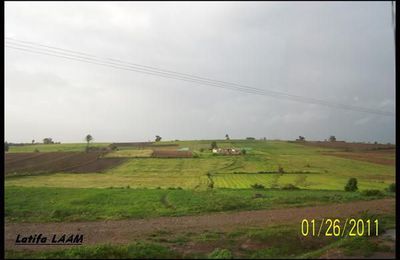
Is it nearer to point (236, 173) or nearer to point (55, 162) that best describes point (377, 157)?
point (236, 173)

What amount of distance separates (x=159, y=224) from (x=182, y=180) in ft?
75.2

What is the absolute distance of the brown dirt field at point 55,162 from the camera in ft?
151

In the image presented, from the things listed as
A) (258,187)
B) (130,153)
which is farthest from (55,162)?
(258,187)

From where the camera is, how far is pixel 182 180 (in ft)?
131

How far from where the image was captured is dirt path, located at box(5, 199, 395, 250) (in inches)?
573

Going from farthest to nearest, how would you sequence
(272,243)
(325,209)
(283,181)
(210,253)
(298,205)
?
(283,181) < (298,205) < (325,209) < (272,243) < (210,253)

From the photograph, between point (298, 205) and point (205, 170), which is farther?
point (205, 170)

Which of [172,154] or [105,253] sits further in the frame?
[172,154]

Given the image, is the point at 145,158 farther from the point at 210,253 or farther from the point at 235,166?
the point at 210,253

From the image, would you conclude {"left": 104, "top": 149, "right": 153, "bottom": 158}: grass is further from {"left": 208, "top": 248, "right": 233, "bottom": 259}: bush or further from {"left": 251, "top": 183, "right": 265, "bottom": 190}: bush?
{"left": 208, "top": 248, "right": 233, "bottom": 259}: bush

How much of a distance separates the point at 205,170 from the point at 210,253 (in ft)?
121

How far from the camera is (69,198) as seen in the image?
25.4m

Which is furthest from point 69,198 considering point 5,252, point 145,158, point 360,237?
point 145,158
